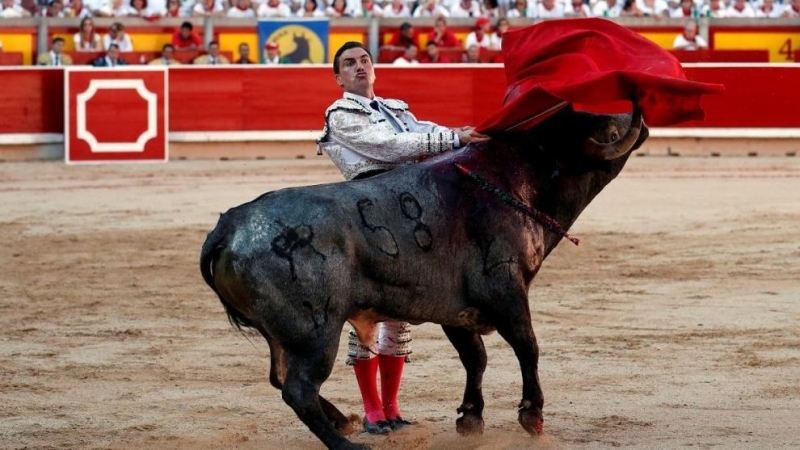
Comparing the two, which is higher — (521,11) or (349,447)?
(521,11)

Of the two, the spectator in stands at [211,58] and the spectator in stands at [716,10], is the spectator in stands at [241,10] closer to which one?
the spectator in stands at [211,58]

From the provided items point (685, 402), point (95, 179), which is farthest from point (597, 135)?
point (95, 179)

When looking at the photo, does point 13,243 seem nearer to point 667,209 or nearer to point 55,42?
point 667,209

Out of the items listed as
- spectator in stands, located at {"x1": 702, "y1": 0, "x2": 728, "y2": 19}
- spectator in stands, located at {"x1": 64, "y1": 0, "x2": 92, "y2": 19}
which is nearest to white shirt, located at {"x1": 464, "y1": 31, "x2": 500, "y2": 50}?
spectator in stands, located at {"x1": 702, "y1": 0, "x2": 728, "y2": 19}

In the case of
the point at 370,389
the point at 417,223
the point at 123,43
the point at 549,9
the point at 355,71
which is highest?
the point at 355,71

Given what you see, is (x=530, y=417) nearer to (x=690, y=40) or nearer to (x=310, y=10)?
(x=310, y=10)

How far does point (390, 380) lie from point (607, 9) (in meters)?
11.4

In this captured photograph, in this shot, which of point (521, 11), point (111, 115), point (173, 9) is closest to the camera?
point (111, 115)

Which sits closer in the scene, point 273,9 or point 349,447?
point 349,447

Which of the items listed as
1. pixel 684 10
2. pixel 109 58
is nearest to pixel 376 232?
pixel 109 58

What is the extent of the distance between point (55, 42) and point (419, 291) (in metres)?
10.8

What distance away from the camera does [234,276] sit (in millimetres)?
4250

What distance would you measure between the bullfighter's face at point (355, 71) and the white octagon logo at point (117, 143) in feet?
32.5

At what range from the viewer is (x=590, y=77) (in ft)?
14.8
